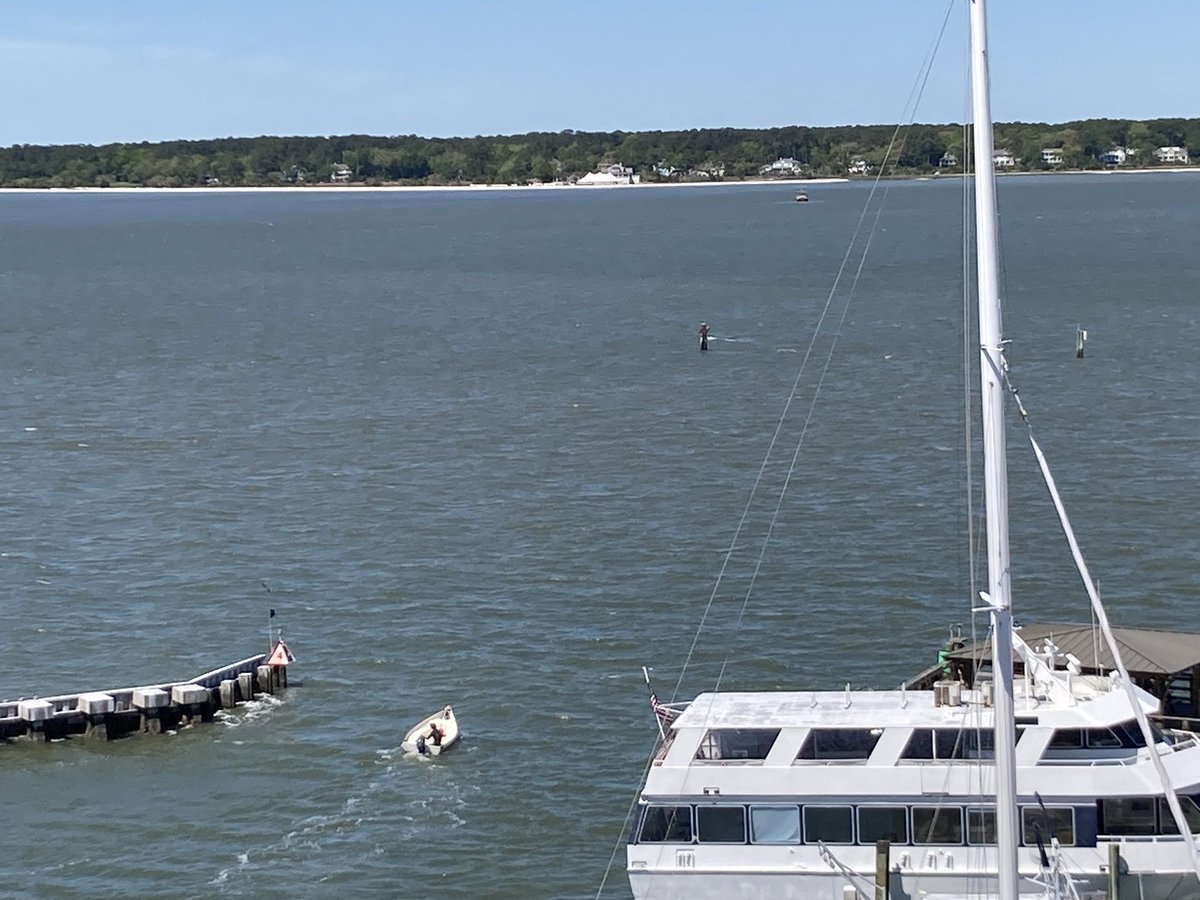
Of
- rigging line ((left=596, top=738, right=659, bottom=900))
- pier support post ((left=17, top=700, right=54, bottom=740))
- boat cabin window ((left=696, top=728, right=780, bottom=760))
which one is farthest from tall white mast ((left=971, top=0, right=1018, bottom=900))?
pier support post ((left=17, top=700, right=54, bottom=740))

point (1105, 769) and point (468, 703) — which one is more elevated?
point (1105, 769)

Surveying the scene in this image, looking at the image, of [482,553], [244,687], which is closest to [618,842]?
[244,687]

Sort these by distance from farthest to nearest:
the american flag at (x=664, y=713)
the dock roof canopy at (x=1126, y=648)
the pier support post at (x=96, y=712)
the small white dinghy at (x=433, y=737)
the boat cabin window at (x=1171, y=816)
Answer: the pier support post at (x=96, y=712) → the small white dinghy at (x=433, y=737) → the dock roof canopy at (x=1126, y=648) → the american flag at (x=664, y=713) → the boat cabin window at (x=1171, y=816)

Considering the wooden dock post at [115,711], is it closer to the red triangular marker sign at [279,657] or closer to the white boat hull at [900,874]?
the red triangular marker sign at [279,657]

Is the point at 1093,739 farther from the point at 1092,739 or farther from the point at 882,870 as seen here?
the point at 882,870

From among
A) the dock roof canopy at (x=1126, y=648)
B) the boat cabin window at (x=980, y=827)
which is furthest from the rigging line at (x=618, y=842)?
the dock roof canopy at (x=1126, y=648)

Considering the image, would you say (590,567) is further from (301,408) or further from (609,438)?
(301,408)

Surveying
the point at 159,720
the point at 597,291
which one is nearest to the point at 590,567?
the point at 159,720
